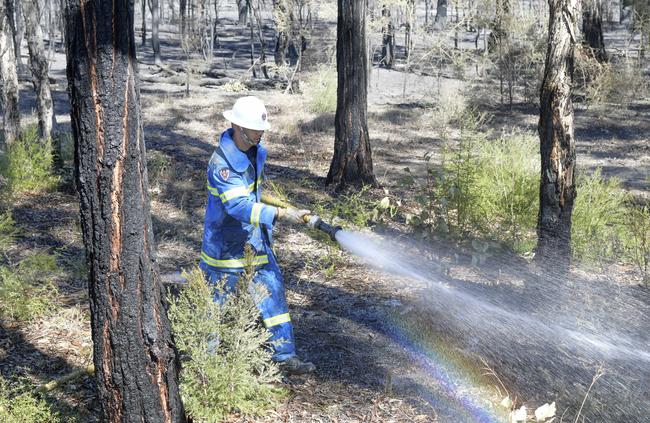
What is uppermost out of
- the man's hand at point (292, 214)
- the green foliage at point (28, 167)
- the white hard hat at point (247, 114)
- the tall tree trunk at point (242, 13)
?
the tall tree trunk at point (242, 13)

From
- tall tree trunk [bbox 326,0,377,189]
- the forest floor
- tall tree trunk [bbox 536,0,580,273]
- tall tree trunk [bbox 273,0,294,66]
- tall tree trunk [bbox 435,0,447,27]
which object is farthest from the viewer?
tall tree trunk [bbox 435,0,447,27]

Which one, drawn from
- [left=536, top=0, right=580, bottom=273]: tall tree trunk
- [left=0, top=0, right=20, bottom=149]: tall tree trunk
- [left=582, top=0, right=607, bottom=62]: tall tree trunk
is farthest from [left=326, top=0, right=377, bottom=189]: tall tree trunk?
[left=582, top=0, right=607, bottom=62]: tall tree trunk

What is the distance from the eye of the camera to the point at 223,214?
14.4 ft

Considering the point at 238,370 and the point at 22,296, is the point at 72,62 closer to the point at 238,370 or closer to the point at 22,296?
the point at 238,370

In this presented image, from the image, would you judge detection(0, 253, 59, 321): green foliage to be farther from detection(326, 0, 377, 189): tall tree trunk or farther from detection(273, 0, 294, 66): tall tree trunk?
detection(273, 0, 294, 66): tall tree trunk

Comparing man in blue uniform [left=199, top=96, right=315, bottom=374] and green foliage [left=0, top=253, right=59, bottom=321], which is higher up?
man in blue uniform [left=199, top=96, right=315, bottom=374]

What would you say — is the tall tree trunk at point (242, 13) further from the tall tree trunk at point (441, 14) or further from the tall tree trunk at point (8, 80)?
the tall tree trunk at point (8, 80)

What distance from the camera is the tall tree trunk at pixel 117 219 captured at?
3066 millimetres

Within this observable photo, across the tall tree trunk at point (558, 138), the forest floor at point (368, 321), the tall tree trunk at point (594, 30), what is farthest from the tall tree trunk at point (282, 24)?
the tall tree trunk at point (558, 138)

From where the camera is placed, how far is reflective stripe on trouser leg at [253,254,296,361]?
4.51m

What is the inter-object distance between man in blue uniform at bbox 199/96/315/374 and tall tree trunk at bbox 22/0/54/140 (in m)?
5.99

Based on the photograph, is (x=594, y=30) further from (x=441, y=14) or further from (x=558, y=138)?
(x=441, y=14)

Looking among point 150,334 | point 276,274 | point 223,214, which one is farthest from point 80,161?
point 276,274

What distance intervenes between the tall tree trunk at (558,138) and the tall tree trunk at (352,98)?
4158 millimetres
